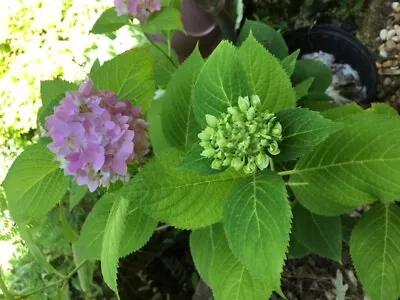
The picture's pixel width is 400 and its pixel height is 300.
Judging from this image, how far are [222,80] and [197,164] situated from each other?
9 centimetres

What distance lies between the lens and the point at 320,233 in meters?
0.80

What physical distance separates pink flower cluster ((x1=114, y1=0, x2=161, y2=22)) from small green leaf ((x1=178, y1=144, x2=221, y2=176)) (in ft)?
1.14

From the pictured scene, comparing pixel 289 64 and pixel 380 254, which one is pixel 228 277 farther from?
pixel 289 64

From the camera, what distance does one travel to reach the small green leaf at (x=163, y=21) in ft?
2.74

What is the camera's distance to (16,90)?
1707 millimetres

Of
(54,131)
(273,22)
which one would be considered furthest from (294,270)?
(273,22)

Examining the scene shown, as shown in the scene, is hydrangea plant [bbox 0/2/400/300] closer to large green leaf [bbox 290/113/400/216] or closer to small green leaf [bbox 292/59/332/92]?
large green leaf [bbox 290/113/400/216]

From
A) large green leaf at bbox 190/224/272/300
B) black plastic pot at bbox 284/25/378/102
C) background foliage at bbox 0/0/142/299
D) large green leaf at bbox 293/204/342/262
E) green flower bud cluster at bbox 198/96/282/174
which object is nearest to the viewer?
green flower bud cluster at bbox 198/96/282/174

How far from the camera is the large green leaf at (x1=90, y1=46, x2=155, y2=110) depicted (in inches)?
28.8

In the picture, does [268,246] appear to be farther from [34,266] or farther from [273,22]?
[273,22]

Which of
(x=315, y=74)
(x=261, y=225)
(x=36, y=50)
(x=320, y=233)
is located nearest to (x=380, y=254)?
(x=320, y=233)

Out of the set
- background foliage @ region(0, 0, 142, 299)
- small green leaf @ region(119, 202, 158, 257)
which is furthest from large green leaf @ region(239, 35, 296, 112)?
background foliage @ region(0, 0, 142, 299)

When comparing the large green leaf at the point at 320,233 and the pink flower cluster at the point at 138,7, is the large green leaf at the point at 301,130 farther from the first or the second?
the pink flower cluster at the point at 138,7

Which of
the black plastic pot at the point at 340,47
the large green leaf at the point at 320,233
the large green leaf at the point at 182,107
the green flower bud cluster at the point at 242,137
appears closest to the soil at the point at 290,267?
the black plastic pot at the point at 340,47
